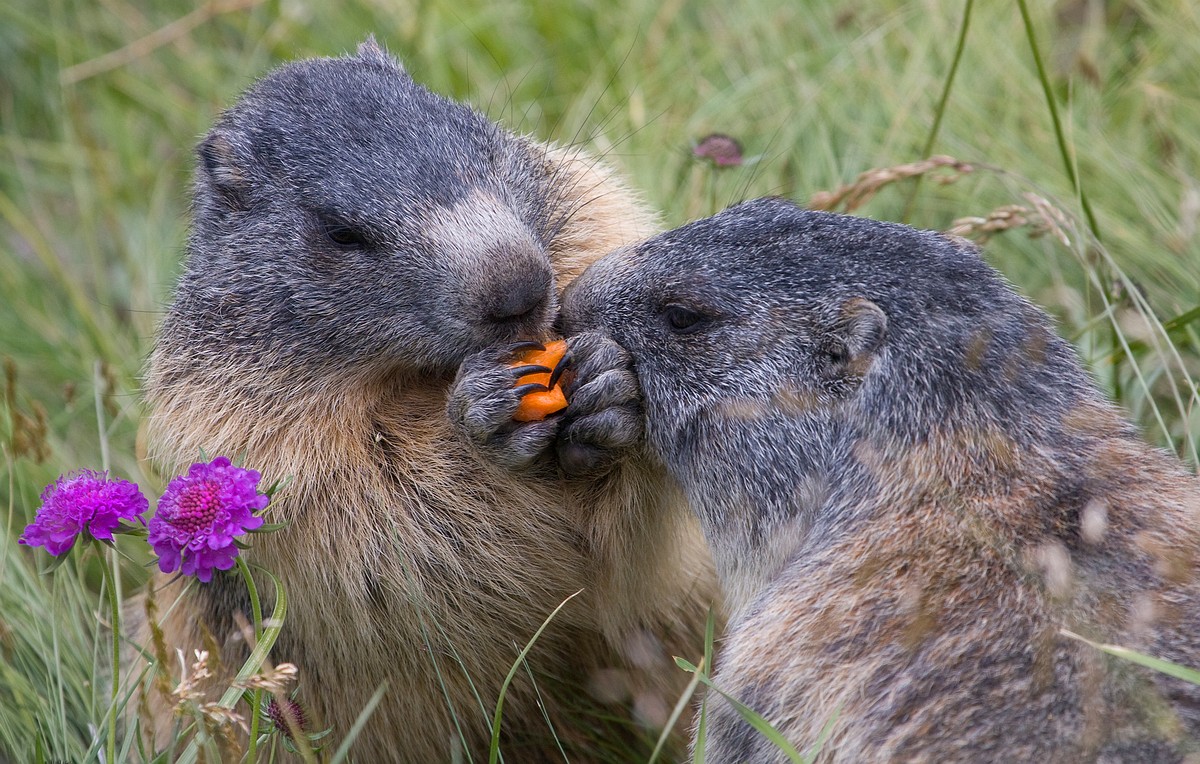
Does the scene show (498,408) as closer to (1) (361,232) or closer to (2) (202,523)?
(1) (361,232)

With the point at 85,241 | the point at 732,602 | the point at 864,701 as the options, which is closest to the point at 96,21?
the point at 85,241

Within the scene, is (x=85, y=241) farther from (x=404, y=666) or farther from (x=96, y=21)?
(x=404, y=666)

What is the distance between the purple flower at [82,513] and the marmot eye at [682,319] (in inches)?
57.4

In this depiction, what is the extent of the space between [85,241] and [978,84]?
482cm

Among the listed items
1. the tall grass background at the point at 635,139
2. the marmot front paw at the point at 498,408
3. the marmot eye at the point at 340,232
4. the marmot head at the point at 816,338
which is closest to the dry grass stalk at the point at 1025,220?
the tall grass background at the point at 635,139

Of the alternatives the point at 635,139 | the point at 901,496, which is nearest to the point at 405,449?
the point at 901,496

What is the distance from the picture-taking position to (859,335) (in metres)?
3.27

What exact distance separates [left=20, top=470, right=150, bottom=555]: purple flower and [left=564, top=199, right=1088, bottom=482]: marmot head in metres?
1.40

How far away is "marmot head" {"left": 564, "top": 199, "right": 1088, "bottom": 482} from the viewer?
127 inches

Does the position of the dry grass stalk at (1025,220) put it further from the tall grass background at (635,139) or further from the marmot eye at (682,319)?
the marmot eye at (682,319)

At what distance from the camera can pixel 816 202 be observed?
15.4 ft

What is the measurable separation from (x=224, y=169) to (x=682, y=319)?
170 centimetres

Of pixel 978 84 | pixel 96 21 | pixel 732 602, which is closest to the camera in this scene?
pixel 732 602

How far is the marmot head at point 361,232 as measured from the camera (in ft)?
12.4
